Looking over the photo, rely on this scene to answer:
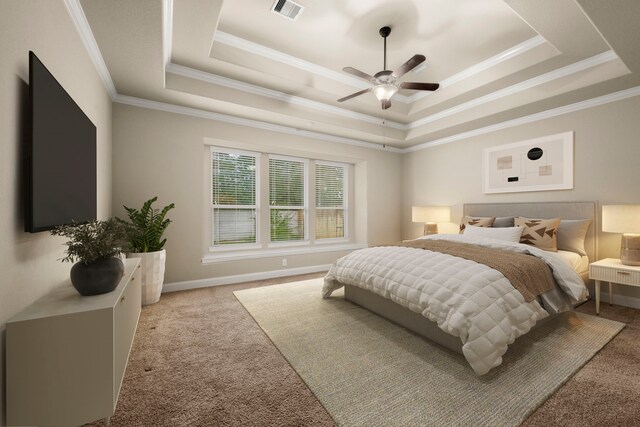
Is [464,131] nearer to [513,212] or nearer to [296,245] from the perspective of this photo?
[513,212]

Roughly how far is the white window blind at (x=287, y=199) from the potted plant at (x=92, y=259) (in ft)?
10.7

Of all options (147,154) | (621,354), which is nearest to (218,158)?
(147,154)

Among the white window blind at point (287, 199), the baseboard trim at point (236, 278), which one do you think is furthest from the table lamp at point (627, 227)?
the white window blind at point (287, 199)

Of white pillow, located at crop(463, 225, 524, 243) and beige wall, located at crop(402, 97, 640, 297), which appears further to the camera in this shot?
white pillow, located at crop(463, 225, 524, 243)

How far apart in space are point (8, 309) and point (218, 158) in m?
3.41

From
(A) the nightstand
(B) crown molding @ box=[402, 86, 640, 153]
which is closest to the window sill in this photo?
(B) crown molding @ box=[402, 86, 640, 153]

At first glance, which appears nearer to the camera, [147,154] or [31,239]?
[31,239]

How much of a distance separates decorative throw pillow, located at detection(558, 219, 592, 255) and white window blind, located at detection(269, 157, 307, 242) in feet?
12.5

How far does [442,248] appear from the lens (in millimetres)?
2814

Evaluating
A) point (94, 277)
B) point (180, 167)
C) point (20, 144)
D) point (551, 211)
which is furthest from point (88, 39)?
point (551, 211)

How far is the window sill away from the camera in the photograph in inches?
161

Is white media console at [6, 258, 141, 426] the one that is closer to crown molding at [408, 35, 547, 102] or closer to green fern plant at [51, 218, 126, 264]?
green fern plant at [51, 218, 126, 264]

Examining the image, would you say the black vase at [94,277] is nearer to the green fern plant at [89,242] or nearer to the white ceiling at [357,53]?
the green fern plant at [89,242]

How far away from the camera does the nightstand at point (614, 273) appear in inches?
103
